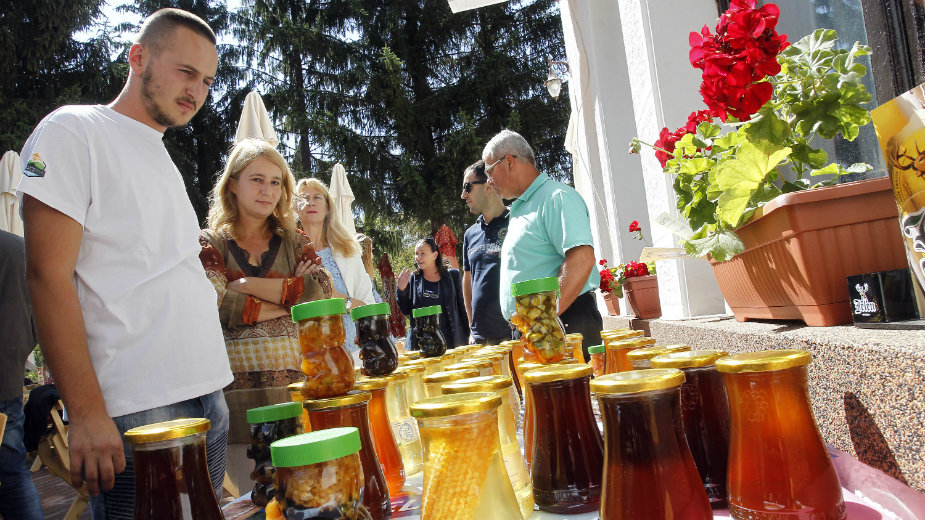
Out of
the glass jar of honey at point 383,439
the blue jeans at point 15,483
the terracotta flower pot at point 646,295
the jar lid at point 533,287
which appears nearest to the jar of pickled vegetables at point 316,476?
the glass jar of honey at point 383,439

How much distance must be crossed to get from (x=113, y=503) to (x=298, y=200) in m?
2.58

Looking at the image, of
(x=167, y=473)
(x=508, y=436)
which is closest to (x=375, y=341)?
(x=508, y=436)

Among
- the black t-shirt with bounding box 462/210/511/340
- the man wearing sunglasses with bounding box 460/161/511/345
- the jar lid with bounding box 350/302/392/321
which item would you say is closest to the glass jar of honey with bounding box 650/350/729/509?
the jar lid with bounding box 350/302/392/321

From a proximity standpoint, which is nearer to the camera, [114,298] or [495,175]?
[114,298]

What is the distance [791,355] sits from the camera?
68 cm

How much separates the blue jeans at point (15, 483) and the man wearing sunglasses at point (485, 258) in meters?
2.45

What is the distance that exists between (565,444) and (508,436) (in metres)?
0.12

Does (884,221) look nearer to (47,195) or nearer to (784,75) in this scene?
(784,75)

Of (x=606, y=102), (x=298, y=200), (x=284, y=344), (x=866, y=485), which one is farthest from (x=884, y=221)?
(x=606, y=102)

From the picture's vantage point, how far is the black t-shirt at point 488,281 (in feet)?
12.5

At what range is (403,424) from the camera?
4.22 ft

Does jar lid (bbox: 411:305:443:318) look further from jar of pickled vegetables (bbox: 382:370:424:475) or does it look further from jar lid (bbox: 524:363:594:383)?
jar lid (bbox: 524:363:594:383)

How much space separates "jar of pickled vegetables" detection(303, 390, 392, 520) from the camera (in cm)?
96

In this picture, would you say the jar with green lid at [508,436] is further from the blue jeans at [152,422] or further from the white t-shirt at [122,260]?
the white t-shirt at [122,260]
